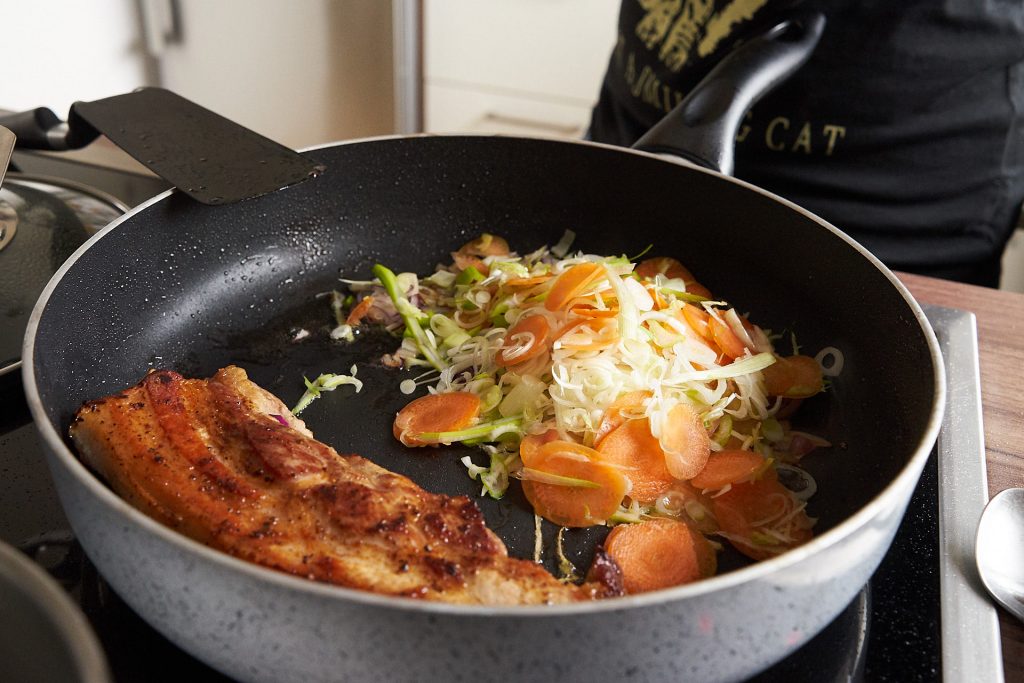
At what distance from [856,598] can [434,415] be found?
1.73ft

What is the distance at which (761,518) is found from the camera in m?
0.91

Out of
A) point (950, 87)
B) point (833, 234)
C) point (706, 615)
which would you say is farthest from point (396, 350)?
point (950, 87)

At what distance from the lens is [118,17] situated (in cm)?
357

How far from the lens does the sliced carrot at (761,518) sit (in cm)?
87

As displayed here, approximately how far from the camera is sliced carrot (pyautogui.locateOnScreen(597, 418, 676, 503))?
959 mm

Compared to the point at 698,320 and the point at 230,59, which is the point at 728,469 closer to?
the point at 698,320

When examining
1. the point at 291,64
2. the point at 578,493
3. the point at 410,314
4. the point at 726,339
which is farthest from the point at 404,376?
the point at 291,64

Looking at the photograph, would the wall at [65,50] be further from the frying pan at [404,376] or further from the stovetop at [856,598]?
the stovetop at [856,598]

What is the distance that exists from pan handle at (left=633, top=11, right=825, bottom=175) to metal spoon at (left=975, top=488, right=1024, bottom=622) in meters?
0.59

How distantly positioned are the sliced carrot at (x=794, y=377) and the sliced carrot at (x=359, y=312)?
57cm

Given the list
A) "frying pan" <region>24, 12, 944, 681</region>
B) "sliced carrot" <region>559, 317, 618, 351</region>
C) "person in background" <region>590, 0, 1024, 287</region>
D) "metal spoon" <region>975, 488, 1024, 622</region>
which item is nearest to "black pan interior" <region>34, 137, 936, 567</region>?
"frying pan" <region>24, 12, 944, 681</region>

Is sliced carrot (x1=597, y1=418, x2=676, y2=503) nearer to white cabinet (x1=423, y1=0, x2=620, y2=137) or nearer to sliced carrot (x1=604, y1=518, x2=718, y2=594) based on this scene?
sliced carrot (x1=604, y1=518, x2=718, y2=594)

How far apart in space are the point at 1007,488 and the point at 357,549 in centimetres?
71

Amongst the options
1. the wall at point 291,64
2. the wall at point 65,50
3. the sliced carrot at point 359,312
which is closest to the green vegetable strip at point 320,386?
the sliced carrot at point 359,312
